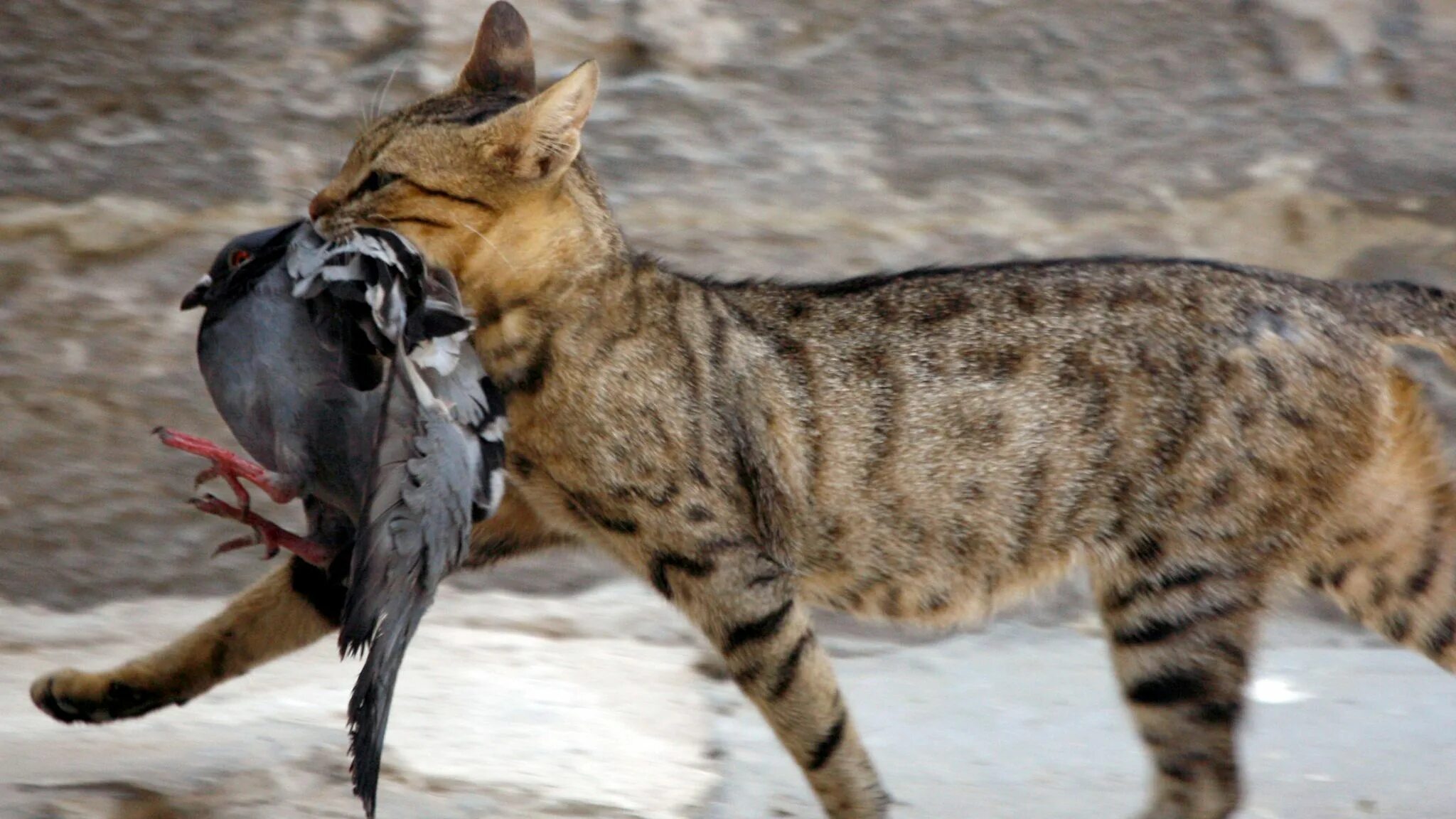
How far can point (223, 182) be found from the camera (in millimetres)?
5242

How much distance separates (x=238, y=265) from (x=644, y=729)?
175 centimetres

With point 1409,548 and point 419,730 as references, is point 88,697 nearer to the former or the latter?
point 419,730

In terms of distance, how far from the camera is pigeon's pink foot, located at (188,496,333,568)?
3.32m

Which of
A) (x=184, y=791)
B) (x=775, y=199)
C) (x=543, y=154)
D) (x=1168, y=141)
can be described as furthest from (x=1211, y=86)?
(x=184, y=791)

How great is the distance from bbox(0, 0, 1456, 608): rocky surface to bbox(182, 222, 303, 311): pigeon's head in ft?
5.60

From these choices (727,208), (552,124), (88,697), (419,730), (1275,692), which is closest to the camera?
(552,124)

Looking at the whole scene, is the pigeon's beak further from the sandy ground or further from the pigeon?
the sandy ground

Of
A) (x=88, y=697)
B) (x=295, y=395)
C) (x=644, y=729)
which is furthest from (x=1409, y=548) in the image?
(x=88, y=697)

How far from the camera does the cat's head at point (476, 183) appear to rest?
3.70m

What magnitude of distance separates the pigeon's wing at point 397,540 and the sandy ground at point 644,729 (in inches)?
20.6

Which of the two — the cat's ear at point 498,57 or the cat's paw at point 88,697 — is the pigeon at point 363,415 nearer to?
the cat's paw at point 88,697

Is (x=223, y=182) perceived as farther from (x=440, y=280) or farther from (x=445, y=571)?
(x=445, y=571)

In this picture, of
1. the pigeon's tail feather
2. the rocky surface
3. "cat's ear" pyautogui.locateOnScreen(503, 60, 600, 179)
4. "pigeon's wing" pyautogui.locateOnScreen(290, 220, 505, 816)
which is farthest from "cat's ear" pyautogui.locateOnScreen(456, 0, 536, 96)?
the pigeon's tail feather

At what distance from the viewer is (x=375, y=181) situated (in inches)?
148
